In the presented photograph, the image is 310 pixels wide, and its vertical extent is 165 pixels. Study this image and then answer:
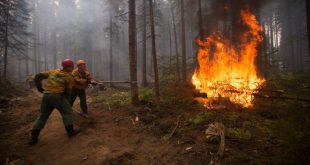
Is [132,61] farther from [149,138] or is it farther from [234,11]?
[234,11]

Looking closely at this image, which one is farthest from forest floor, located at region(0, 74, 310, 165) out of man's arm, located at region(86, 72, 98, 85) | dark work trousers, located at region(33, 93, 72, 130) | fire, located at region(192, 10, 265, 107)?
fire, located at region(192, 10, 265, 107)

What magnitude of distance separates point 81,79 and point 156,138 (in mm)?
3950

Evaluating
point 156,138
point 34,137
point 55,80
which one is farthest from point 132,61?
point 34,137

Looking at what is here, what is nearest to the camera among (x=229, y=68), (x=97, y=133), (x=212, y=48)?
(x=97, y=133)

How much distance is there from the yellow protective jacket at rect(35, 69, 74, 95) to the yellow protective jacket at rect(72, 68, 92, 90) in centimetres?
112

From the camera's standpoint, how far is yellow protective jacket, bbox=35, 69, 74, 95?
23.5 ft

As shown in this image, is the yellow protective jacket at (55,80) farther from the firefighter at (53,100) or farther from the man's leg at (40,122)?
the man's leg at (40,122)

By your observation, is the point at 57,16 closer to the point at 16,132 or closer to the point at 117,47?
the point at 117,47

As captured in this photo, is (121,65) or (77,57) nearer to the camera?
(77,57)

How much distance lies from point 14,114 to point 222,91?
1040cm

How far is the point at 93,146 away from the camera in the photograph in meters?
6.62

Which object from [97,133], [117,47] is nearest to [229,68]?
[97,133]

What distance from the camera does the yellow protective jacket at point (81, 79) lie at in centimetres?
876

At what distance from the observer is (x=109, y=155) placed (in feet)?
19.7
